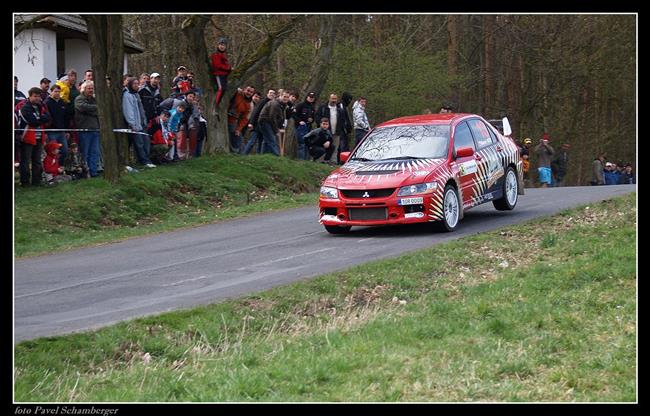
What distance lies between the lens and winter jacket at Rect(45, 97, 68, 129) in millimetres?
20938

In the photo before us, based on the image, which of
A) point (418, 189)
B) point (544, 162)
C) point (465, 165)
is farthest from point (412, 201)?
point (544, 162)

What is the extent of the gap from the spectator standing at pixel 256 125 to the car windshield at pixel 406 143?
→ 9.65 meters

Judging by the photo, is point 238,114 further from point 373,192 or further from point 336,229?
point 373,192

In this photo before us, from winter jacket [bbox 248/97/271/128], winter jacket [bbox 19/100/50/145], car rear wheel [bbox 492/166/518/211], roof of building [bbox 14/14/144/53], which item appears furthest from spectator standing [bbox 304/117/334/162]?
winter jacket [bbox 19/100/50/145]

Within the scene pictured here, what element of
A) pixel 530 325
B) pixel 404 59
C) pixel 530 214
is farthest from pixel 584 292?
pixel 404 59

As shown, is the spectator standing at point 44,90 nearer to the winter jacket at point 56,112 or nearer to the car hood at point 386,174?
the winter jacket at point 56,112

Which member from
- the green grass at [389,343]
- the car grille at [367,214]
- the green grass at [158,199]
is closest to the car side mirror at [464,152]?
the car grille at [367,214]

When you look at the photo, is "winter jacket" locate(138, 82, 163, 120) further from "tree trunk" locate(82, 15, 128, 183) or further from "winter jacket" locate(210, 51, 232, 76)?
"winter jacket" locate(210, 51, 232, 76)

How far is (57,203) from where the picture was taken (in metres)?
20.3

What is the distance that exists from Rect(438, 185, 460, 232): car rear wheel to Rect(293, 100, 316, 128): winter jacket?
489 inches

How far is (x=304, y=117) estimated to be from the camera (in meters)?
29.5

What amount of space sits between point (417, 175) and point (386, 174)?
0.52 m
